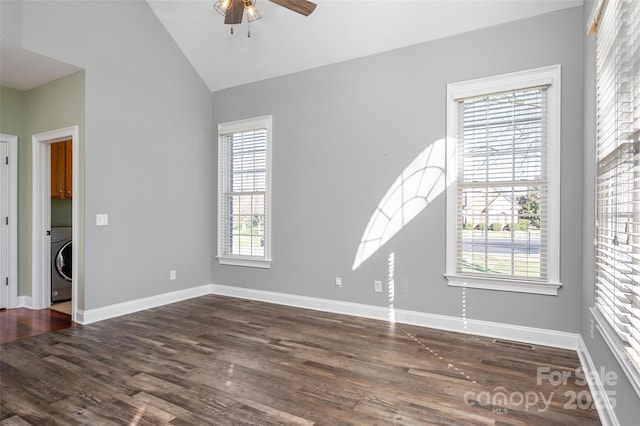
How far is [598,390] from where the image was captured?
230 centimetres

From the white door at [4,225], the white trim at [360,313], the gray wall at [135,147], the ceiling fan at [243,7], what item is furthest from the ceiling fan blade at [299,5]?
the white door at [4,225]

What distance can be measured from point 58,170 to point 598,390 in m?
6.06

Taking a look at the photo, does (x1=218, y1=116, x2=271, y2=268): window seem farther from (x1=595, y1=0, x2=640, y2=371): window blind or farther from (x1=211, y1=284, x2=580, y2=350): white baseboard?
(x1=595, y1=0, x2=640, y2=371): window blind

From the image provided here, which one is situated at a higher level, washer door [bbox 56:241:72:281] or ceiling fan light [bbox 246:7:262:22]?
ceiling fan light [bbox 246:7:262:22]

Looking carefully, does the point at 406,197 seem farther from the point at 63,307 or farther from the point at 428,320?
the point at 63,307

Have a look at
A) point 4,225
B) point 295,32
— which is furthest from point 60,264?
point 295,32

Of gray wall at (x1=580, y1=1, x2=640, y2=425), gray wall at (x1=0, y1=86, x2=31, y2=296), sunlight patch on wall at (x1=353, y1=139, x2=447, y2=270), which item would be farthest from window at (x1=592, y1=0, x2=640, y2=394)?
gray wall at (x1=0, y1=86, x2=31, y2=296)

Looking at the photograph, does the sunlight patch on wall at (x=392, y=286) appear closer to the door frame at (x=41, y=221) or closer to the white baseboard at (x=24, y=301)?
the door frame at (x=41, y=221)

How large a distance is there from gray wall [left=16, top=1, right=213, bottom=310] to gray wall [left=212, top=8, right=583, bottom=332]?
62 cm

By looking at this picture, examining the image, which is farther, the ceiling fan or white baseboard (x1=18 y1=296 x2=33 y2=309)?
white baseboard (x1=18 y1=296 x2=33 y2=309)

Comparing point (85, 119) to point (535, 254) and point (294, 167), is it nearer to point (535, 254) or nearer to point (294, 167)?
point (294, 167)

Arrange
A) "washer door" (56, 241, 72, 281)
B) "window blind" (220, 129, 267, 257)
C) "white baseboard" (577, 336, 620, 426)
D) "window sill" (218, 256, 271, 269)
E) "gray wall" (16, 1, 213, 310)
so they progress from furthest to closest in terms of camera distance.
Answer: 1. "window blind" (220, 129, 267, 257)
2. "window sill" (218, 256, 271, 269)
3. "washer door" (56, 241, 72, 281)
4. "gray wall" (16, 1, 213, 310)
5. "white baseboard" (577, 336, 620, 426)

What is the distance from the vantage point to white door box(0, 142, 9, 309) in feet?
14.7

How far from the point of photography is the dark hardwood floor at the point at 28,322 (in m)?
3.64
